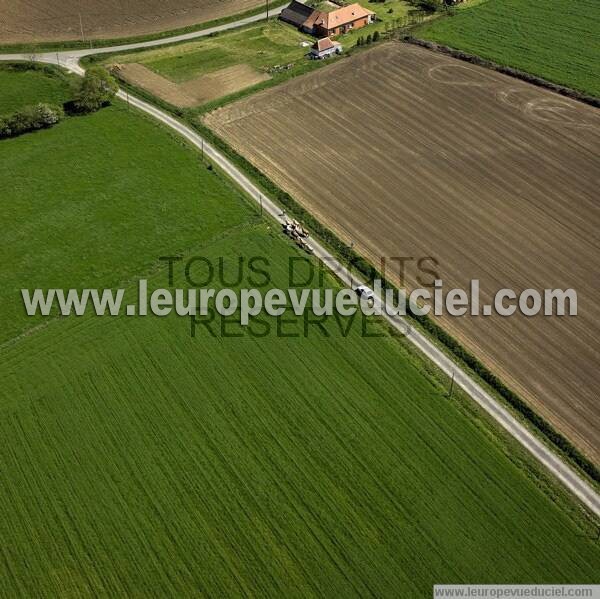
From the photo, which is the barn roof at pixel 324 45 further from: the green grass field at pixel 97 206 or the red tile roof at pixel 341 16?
the green grass field at pixel 97 206

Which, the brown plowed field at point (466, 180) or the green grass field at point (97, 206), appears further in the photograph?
the green grass field at point (97, 206)

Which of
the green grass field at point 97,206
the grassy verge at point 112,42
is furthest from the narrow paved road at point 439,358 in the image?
the grassy verge at point 112,42

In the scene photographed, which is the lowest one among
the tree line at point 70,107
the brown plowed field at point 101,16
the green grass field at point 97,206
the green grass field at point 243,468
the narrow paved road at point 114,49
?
the green grass field at point 243,468

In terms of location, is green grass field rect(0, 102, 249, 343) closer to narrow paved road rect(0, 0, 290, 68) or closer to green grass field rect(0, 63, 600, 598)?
green grass field rect(0, 63, 600, 598)

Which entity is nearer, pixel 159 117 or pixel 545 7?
pixel 159 117

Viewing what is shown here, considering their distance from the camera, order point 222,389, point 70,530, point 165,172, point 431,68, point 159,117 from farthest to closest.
→ point 431,68 < point 159,117 < point 165,172 < point 222,389 < point 70,530

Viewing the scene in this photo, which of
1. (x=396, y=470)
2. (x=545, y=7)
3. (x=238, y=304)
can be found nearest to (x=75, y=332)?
(x=238, y=304)

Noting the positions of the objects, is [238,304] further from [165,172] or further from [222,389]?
[165,172]

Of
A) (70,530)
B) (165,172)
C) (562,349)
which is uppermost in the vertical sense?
(165,172)
